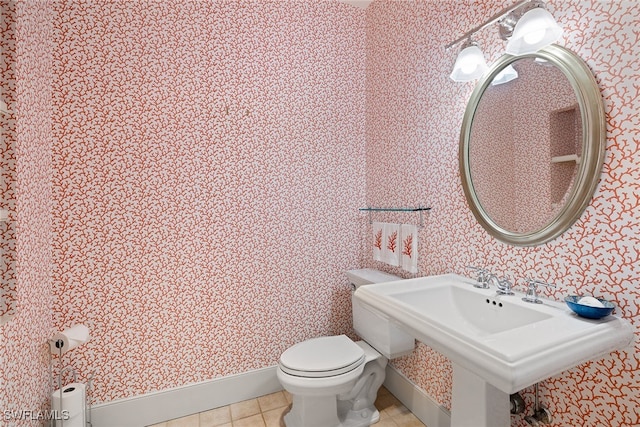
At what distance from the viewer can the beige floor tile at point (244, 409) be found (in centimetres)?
186

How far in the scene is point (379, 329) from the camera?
1.77 meters

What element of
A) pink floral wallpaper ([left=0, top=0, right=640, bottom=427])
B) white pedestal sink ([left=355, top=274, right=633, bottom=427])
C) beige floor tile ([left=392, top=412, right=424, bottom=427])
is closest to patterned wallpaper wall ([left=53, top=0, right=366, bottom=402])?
pink floral wallpaper ([left=0, top=0, right=640, bottom=427])

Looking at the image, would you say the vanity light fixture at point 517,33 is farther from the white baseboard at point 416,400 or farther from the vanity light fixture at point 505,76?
the white baseboard at point 416,400

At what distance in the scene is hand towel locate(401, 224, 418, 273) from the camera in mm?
1821

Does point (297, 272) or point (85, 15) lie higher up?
point (85, 15)

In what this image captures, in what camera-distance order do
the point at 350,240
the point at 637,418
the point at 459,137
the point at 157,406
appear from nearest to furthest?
the point at 637,418, the point at 459,137, the point at 157,406, the point at 350,240

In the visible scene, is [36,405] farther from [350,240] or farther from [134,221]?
→ [350,240]

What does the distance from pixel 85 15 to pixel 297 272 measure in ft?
6.55

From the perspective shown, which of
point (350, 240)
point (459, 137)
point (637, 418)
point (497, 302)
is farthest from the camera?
point (350, 240)

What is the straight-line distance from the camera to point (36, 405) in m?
1.42

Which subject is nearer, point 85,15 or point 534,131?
point 534,131

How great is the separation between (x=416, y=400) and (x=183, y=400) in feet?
4.75

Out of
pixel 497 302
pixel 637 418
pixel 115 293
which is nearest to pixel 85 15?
pixel 115 293

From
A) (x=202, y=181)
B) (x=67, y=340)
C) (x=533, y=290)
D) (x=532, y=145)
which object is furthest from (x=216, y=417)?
(x=532, y=145)
